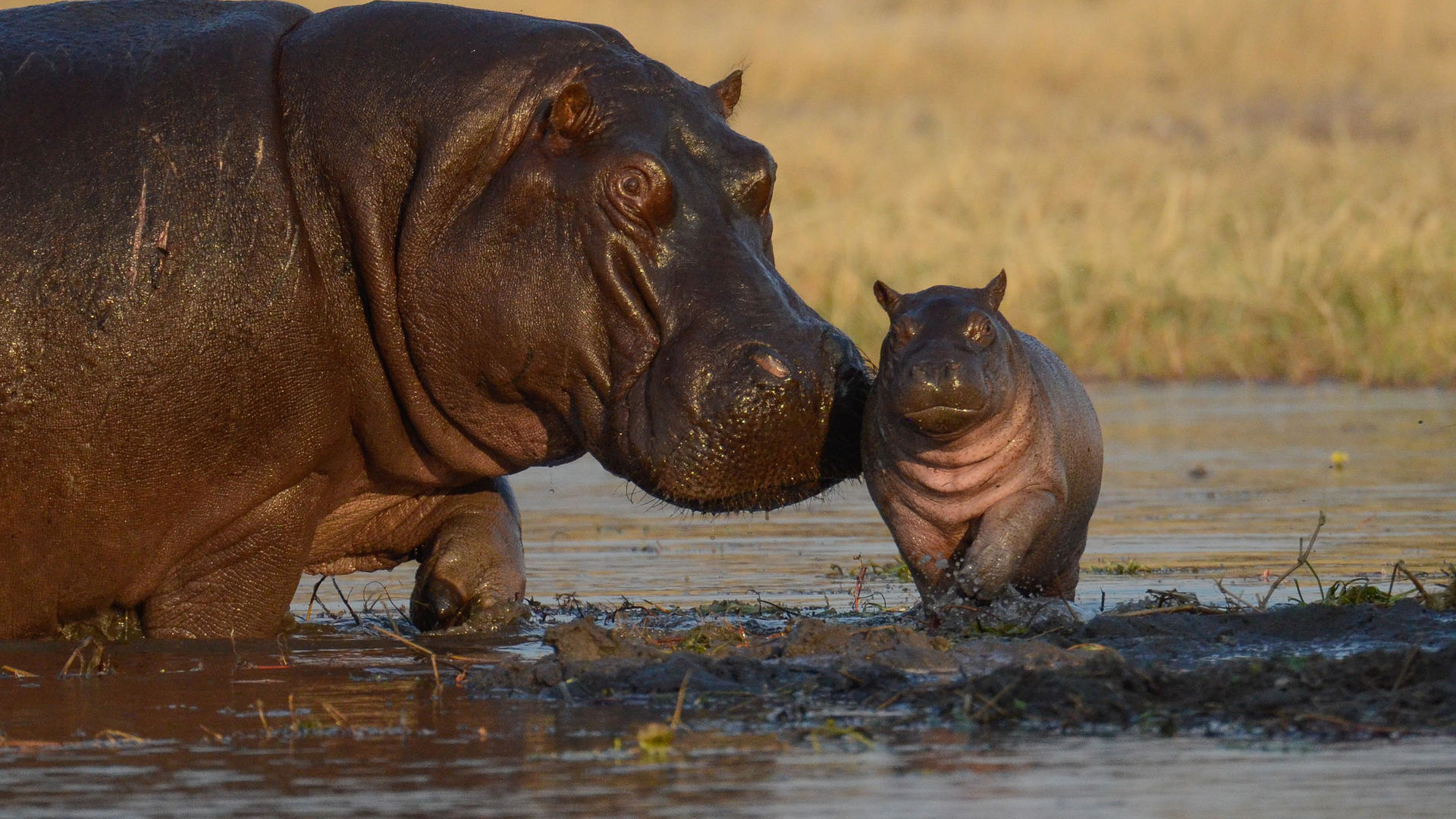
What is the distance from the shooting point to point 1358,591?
17.1ft

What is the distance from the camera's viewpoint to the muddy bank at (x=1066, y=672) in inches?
151

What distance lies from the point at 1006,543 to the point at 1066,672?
148 centimetres

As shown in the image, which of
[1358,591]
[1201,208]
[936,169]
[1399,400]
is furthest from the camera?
[936,169]

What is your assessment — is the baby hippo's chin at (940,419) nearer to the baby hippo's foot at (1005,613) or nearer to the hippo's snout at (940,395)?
the hippo's snout at (940,395)

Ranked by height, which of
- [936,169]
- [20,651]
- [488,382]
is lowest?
[20,651]

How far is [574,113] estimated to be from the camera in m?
5.02

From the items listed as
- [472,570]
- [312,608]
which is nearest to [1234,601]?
[472,570]

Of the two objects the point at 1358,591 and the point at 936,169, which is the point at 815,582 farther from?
the point at 936,169

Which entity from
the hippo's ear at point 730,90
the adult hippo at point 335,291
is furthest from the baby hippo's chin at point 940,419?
the hippo's ear at point 730,90

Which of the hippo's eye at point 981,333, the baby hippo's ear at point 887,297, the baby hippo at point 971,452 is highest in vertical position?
the baby hippo's ear at point 887,297

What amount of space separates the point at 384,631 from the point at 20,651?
78cm

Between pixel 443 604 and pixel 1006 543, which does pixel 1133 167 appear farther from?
pixel 443 604

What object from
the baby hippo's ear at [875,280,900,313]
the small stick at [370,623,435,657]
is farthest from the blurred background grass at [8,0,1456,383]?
the small stick at [370,623,435,657]

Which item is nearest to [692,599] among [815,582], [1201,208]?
[815,582]
